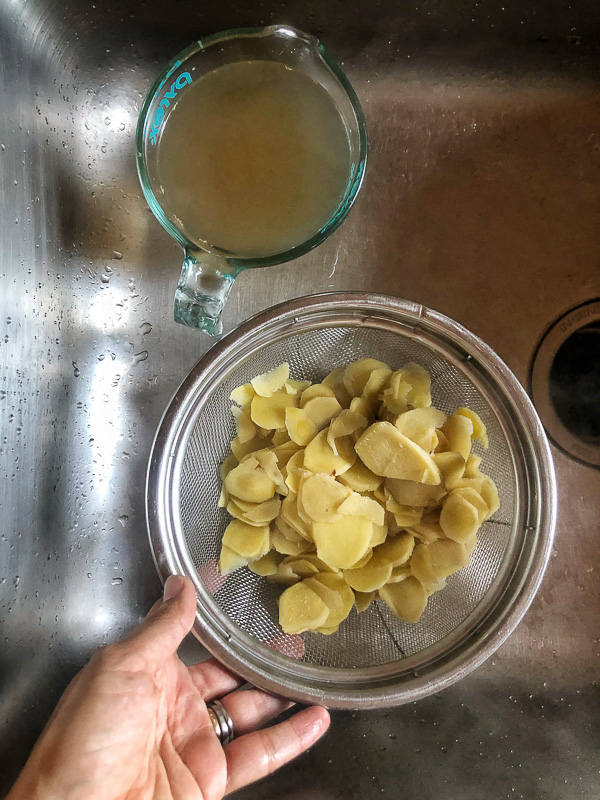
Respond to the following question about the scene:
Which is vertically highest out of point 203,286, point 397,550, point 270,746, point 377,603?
point 203,286

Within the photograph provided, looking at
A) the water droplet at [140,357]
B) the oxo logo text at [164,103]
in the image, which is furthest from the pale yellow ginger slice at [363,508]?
the oxo logo text at [164,103]

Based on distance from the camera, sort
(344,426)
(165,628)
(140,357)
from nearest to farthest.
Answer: (165,628) → (344,426) → (140,357)

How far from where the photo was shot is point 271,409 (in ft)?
2.45

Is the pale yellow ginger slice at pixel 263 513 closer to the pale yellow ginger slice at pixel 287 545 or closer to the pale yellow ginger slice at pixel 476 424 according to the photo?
the pale yellow ginger slice at pixel 287 545

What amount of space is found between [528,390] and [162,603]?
0.59m

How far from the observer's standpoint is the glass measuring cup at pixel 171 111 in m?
0.67

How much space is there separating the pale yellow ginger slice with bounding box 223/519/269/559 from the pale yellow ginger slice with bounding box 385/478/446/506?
0.17 m

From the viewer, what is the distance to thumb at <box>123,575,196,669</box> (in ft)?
1.94

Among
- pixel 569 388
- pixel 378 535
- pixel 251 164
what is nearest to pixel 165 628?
pixel 378 535

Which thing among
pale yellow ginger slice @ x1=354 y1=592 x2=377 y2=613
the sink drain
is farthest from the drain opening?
pale yellow ginger slice @ x1=354 y1=592 x2=377 y2=613

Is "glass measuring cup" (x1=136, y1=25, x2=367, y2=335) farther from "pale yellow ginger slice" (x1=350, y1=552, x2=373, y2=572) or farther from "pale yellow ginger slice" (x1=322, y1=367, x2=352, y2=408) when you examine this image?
"pale yellow ginger slice" (x1=350, y1=552, x2=373, y2=572)

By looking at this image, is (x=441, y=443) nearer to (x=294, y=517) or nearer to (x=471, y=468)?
(x=471, y=468)

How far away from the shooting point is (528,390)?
865 millimetres

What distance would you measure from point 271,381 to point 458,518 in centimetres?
28
